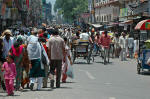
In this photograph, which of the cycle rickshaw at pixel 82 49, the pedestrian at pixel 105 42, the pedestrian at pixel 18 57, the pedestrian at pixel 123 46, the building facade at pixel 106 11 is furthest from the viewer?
the building facade at pixel 106 11

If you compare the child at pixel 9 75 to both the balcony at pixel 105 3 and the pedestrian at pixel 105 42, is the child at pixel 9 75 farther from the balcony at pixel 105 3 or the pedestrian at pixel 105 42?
the balcony at pixel 105 3

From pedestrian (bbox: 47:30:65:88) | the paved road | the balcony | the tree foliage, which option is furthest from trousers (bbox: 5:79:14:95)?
the tree foliage

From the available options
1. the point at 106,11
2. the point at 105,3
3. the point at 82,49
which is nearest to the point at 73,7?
the point at 105,3

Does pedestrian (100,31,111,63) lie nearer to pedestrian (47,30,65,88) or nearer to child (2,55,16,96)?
pedestrian (47,30,65,88)

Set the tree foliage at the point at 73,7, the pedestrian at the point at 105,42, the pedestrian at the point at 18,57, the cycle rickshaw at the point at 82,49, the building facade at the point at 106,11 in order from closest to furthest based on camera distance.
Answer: the pedestrian at the point at 18,57, the pedestrian at the point at 105,42, the cycle rickshaw at the point at 82,49, the building facade at the point at 106,11, the tree foliage at the point at 73,7

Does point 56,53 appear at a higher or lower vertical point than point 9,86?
→ higher

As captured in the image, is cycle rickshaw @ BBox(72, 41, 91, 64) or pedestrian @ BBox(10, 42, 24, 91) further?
cycle rickshaw @ BBox(72, 41, 91, 64)

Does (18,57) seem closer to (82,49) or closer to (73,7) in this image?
(82,49)

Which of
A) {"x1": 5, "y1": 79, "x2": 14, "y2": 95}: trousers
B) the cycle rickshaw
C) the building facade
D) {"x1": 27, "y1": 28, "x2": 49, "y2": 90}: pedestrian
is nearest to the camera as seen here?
{"x1": 5, "y1": 79, "x2": 14, "y2": 95}: trousers

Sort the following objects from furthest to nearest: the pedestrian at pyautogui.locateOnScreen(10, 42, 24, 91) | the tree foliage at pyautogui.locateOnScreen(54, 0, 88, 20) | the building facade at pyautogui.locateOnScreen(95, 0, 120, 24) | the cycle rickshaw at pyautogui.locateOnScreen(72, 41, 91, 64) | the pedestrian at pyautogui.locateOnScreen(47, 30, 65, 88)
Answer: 1. the tree foliage at pyautogui.locateOnScreen(54, 0, 88, 20)
2. the building facade at pyautogui.locateOnScreen(95, 0, 120, 24)
3. the cycle rickshaw at pyautogui.locateOnScreen(72, 41, 91, 64)
4. the pedestrian at pyautogui.locateOnScreen(47, 30, 65, 88)
5. the pedestrian at pyautogui.locateOnScreen(10, 42, 24, 91)

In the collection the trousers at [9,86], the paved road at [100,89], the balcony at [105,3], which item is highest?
the balcony at [105,3]

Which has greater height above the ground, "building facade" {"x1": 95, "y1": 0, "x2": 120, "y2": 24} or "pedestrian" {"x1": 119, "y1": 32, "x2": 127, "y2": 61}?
"building facade" {"x1": 95, "y1": 0, "x2": 120, "y2": 24}

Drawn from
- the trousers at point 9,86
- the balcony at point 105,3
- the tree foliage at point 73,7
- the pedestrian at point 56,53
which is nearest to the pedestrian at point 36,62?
the pedestrian at point 56,53

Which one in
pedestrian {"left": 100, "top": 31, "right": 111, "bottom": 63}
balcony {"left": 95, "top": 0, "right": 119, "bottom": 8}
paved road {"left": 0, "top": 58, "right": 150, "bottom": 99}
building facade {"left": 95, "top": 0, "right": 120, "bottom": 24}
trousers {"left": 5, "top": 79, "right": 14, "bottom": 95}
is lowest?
paved road {"left": 0, "top": 58, "right": 150, "bottom": 99}
